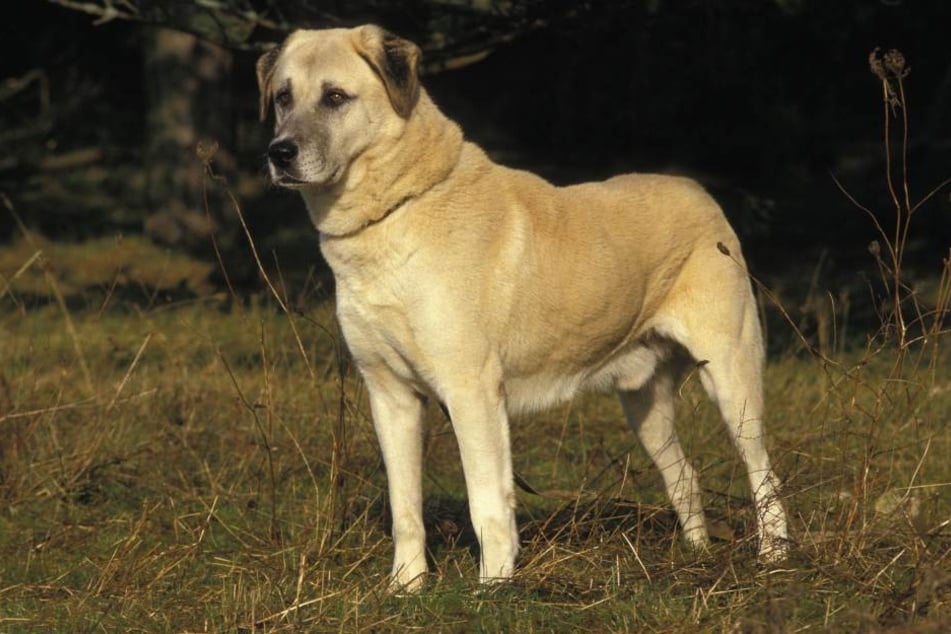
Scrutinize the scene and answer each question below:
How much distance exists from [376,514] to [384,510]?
0.21m

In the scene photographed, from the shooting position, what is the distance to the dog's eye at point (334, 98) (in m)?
4.69

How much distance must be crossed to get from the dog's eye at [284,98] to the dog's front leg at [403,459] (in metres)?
0.90

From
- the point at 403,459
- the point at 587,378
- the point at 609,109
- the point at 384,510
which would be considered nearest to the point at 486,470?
the point at 403,459

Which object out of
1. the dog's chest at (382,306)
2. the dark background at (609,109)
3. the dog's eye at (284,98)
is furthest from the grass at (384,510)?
the dark background at (609,109)

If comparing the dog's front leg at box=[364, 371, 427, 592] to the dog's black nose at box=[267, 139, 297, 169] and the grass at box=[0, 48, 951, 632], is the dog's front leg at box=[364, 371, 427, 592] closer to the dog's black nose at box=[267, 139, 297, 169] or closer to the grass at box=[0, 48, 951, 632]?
the grass at box=[0, 48, 951, 632]

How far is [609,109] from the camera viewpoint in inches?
473

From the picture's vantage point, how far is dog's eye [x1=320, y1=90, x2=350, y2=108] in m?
4.69

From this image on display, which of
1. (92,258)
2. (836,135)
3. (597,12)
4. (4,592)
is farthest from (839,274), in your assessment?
(4,592)

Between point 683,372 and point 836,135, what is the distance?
31.9ft

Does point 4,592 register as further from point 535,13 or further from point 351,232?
point 535,13

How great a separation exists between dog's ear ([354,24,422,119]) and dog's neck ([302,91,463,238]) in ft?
0.21

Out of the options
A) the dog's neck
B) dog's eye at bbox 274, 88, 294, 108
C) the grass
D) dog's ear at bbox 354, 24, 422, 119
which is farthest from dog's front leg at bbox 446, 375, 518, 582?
dog's eye at bbox 274, 88, 294, 108

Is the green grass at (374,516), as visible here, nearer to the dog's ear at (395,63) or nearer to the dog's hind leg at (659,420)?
the dog's hind leg at (659,420)

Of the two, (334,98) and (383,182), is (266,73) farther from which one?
(383,182)
